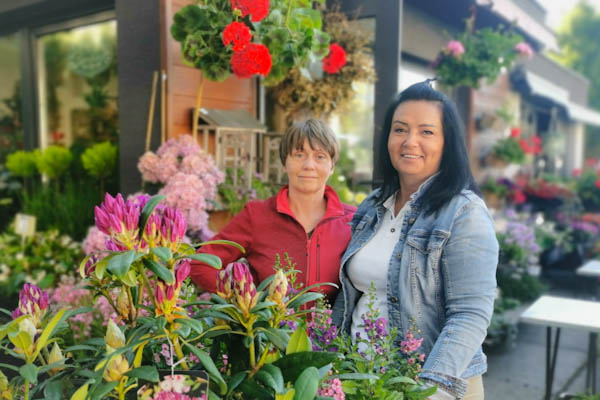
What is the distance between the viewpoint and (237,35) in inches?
118

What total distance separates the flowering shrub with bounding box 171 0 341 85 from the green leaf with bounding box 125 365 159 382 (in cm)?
229

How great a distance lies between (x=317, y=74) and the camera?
13.8 feet

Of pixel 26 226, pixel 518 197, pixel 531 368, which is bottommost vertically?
pixel 531 368

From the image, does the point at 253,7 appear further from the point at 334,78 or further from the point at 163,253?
the point at 163,253

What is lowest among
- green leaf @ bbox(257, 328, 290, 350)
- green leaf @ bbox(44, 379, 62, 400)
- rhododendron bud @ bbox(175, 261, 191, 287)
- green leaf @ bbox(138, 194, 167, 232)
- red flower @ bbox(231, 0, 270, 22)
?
green leaf @ bbox(44, 379, 62, 400)

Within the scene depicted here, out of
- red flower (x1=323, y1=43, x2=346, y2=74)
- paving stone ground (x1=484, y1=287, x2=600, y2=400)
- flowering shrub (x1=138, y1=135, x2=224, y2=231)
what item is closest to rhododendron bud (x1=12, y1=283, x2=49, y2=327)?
flowering shrub (x1=138, y1=135, x2=224, y2=231)

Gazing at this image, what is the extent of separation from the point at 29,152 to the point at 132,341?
4660mm

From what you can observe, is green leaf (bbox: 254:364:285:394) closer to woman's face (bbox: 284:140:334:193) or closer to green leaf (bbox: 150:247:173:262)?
green leaf (bbox: 150:247:173:262)

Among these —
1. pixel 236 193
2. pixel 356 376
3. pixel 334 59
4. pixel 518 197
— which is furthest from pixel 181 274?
pixel 518 197

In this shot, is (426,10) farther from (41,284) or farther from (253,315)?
(253,315)

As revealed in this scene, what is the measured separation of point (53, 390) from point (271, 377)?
423 millimetres

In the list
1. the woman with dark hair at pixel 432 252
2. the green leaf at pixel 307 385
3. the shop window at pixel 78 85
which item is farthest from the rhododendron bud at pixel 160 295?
the shop window at pixel 78 85

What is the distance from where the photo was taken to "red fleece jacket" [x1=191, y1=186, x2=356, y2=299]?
2.14 meters

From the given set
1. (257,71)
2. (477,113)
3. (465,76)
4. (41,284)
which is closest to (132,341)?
(257,71)
